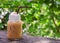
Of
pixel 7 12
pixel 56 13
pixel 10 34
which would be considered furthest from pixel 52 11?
pixel 7 12

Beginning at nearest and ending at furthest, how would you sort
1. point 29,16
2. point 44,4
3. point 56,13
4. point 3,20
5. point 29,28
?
point 44,4
point 56,13
point 29,16
point 29,28
point 3,20

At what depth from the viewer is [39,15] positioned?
1.73m

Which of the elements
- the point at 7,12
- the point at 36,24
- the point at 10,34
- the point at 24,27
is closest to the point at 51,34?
the point at 36,24

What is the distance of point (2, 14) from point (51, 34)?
50 cm

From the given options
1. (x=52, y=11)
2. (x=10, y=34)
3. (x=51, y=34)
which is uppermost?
(x=52, y=11)

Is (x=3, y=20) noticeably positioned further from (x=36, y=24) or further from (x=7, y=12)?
(x=36, y=24)

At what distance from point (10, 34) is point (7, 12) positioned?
0.75 m

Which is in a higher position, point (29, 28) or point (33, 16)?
point (33, 16)

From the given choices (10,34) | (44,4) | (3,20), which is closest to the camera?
(10,34)

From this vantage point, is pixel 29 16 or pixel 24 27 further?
pixel 24 27

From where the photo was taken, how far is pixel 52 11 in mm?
1492

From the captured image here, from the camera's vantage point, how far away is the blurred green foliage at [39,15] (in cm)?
147

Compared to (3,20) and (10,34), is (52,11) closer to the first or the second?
(10,34)

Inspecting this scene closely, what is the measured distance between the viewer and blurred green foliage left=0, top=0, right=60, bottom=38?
1465mm
